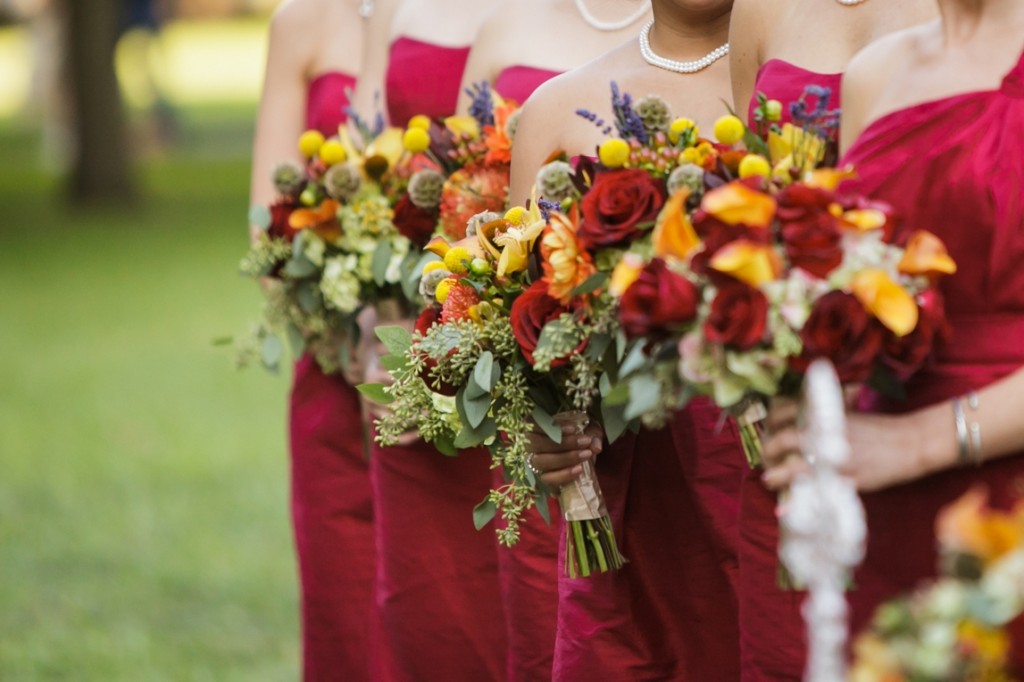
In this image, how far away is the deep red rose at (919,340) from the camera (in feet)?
7.78

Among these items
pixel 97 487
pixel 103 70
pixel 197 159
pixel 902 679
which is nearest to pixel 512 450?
pixel 902 679

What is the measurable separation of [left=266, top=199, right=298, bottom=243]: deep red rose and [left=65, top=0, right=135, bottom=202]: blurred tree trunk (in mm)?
15145

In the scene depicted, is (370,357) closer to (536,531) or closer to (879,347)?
(536,531)

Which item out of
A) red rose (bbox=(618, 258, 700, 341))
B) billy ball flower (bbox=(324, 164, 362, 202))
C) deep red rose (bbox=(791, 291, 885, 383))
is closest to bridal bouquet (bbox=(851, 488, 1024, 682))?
deep red rose (bbox=(791, 291, 885, 383))

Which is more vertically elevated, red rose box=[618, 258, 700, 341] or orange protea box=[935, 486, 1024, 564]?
red rose box=[618, 258, 700, 341]

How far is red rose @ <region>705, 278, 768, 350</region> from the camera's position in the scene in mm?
2275

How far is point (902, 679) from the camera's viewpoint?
1.86 metres

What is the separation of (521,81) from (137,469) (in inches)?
227

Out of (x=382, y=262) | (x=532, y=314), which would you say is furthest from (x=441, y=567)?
(x=532, y=314)

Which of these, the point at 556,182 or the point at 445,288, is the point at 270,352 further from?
the point at 556,182

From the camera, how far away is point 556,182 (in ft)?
9.89

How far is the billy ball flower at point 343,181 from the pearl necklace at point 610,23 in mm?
798

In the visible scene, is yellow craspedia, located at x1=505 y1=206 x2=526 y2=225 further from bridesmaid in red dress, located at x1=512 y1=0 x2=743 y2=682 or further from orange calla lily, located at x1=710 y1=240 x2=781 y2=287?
orange calla lily, located at x1=710 y1=240 x2=781 y2=287

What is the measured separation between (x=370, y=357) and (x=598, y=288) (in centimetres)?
211
